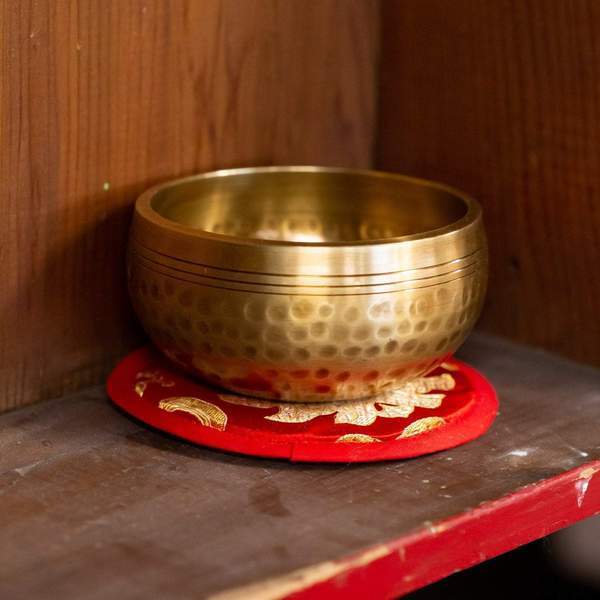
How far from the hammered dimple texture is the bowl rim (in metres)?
0.03

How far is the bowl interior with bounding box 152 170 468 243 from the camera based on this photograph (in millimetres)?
947

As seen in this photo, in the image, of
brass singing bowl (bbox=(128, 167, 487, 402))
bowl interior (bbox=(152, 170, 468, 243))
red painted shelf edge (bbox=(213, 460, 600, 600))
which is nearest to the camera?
red painted shelf edge (bbox=(213, 460, 600, 600))

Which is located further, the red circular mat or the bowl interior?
the bowl interior

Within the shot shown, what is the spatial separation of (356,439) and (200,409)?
0.12 m

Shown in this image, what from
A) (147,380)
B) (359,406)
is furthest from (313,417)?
(147,380)

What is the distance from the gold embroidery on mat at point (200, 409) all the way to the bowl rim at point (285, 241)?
0.13m

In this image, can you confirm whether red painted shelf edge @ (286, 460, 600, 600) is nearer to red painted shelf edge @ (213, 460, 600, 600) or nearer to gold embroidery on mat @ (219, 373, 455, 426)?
red painted shelf edge @ (213, 460, 600, 600)

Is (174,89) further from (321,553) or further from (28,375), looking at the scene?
(321,553)

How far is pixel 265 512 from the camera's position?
686 mm

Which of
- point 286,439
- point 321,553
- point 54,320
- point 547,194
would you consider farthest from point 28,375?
point 547,194

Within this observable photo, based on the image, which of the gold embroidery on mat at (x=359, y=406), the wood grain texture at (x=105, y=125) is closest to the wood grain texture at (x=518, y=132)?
the wood grain texture at (x=105, y=125)

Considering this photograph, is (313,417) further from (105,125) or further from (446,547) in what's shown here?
(105,125)

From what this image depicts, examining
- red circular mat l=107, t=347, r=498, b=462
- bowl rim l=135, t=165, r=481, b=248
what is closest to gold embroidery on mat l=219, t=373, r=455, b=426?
red circular mat l=107, t=347, r=498, b=462

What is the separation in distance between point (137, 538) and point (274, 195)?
0.42m
